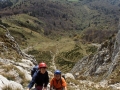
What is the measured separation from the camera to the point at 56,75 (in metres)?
12.0

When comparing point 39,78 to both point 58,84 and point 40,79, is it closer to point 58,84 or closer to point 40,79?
point 40,79

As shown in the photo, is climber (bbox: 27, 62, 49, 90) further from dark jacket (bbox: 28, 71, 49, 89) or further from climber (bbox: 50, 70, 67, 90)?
climber (bbox: 50, 70, 67, 90)

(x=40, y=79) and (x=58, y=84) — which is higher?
(x=40, y=79)

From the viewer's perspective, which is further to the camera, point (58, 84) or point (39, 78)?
point (39, 78)

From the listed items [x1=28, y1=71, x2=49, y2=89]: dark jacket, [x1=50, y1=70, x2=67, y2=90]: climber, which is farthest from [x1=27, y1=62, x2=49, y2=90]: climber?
[x1=50, y1=70, x2=67, y2=90]: climber

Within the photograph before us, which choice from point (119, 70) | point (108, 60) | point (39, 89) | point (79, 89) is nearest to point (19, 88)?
point (39, 89)

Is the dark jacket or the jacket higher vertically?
the dark jacket

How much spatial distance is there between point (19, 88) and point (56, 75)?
4.53m

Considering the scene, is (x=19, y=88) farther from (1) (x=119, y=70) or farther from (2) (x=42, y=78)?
(1) (x=119, y=70)

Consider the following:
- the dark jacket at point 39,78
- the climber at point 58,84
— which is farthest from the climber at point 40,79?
the climber at point 58,84

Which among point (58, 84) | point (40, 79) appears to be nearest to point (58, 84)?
point (58, 84)

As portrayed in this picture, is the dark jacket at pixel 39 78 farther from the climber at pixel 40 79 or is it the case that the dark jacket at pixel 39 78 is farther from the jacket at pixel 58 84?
the jacket at pixel 58 84

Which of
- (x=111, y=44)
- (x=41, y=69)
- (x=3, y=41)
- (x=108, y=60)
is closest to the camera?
(x=41, y=69)

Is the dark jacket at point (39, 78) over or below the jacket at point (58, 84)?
over
